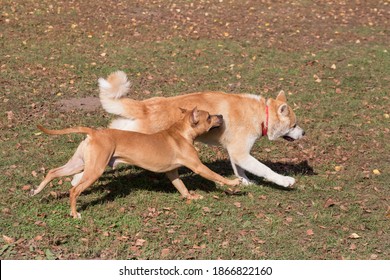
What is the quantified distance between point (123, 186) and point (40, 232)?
1.75 m

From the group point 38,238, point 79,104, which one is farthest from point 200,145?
point 38,238

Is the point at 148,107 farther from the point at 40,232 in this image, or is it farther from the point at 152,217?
the point at 40,232

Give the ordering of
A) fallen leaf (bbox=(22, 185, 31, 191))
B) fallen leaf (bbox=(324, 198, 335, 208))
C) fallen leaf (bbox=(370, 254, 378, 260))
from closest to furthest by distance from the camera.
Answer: fallen leaf (bbox=(370, 254, 378, 260)), fallen leaf (bbox=(22, 185, 31, 191)), fallen leaf (bbox=(324, 198, 335, 208))

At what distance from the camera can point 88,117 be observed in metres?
11.1

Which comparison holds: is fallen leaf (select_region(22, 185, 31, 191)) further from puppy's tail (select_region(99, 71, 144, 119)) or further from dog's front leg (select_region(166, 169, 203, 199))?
dog's front leg (select_region(166, 169, 203, 199))

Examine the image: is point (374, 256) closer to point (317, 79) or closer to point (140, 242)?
point (140, 242)

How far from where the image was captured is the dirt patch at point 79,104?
37.8 ft

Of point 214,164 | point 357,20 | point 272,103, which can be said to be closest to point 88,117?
point 214,164

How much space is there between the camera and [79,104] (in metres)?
11.8

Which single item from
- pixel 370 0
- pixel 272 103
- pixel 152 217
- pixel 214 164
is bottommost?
pixel 370 0

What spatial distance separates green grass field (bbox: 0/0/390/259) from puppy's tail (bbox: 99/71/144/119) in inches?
42.2

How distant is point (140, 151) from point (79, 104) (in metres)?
5.06

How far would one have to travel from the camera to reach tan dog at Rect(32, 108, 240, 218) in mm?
6836

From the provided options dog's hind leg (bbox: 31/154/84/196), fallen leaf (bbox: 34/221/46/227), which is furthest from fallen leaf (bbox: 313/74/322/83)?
fallen leaf (bbox: 34/221/46/227)
